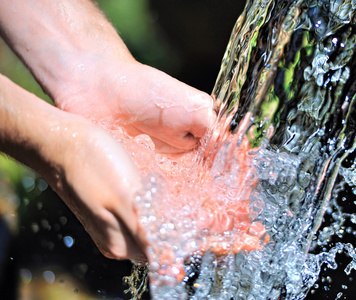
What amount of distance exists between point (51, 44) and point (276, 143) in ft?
1.45

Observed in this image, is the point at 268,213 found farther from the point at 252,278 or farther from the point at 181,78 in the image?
the point at 181,78

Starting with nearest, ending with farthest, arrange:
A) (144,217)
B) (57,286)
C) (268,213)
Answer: (144,217) → (268,213) → (57,286)

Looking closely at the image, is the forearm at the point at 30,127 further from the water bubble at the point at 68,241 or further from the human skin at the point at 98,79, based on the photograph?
the water bubble at the point at 68,241

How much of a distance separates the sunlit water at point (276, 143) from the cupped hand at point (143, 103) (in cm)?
4

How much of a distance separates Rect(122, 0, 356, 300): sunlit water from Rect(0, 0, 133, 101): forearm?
24cm

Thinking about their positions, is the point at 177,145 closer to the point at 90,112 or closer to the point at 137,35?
the point at 90,112

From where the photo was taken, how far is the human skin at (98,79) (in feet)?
2.39

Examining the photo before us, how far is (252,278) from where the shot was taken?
0.65m

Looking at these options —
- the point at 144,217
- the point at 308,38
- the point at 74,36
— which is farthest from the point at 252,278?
the point at 74,36

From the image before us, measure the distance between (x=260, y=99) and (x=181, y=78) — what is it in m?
0.50

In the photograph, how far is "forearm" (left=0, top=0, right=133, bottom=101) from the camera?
2.59 ft

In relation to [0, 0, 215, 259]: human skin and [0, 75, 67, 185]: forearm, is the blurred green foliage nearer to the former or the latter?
[0, 0, 215, 259]: human skin

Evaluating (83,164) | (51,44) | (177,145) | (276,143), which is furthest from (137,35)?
(83,164)

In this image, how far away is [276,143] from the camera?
0.68 m
